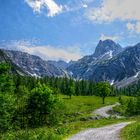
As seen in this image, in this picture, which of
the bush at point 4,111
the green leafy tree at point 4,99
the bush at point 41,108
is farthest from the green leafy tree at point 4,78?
the bush at point 41,108

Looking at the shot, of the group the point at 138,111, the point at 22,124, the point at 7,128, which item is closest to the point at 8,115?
the point at 7,128

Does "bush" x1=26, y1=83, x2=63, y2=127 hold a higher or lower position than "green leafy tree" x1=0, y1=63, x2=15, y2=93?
lower

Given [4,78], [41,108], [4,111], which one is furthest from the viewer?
[41,108]

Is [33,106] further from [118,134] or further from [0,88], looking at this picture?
[118,134]

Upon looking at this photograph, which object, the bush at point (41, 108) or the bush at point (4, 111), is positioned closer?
the bush at point (4, 111)

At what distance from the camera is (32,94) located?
92.9m

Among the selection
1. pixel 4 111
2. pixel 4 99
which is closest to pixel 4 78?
pixel 4 99

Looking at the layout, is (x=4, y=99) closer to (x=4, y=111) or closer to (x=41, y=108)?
(x=4, y=111)

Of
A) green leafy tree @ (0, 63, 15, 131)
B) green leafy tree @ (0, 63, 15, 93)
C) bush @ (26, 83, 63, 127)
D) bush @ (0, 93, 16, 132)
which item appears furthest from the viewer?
bush @ (26, 83, 63, 127)

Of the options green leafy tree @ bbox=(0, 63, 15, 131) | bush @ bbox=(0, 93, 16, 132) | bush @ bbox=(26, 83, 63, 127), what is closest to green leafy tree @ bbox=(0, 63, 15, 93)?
green leafy tree @ bbox=(0, 63, 15, 131)

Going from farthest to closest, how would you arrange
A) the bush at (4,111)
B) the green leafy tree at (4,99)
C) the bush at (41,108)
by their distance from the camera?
the bush at (41,108), the bush at (4,111), the green leafy tree at (4,99)

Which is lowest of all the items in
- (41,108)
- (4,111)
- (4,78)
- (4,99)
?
(4,111)

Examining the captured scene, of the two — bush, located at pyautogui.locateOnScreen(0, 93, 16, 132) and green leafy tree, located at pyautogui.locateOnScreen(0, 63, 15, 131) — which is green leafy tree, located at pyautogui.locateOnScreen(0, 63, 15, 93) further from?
bush, located at pyautogui.locateOnScreen(0, 93, 16, 132)

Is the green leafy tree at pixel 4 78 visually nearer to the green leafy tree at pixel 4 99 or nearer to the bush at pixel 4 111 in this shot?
the green leafy tree at pixel 4 99
